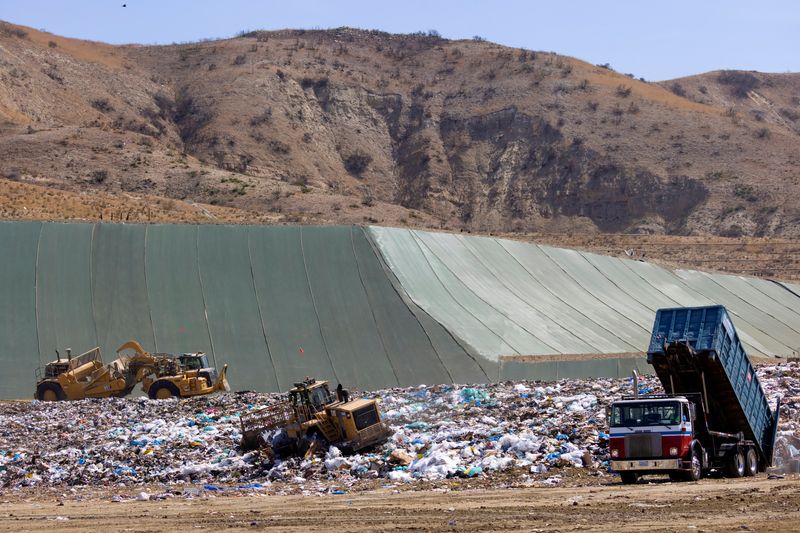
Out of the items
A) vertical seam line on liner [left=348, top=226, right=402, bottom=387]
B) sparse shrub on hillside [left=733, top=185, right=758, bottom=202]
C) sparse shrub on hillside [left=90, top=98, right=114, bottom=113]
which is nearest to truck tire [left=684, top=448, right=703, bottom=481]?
vertical seam line on liner [left=348, top=226, right=402, bottom=387]

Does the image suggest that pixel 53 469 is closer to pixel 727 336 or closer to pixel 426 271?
pixel 727 336

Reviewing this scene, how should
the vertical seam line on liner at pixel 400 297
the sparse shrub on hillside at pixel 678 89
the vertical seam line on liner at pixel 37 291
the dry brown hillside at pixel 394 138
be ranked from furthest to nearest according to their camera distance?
the sparse shrub on hillside at pixel 678 89 < the dry brown hillside at pixel 394 138 < the vertical seam line on liner at pixel 37 291 < the vertical seam line on liner at pixel 400 297

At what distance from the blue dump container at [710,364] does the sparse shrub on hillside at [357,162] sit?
6288cm

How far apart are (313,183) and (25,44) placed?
26209 mm

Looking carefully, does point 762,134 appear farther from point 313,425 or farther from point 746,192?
point 313,425

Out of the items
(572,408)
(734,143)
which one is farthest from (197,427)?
(734,143)

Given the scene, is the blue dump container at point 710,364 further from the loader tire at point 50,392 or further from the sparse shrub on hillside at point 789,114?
the sparse shrub on hillside at point 789,114

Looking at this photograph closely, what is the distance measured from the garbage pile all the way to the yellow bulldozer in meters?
2.69

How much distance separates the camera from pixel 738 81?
108 m

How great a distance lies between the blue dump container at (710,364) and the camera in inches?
607

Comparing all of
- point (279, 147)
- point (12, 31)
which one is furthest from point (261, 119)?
point (12, 31)

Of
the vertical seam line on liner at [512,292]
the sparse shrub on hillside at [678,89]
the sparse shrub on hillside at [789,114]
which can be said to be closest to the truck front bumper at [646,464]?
the vertical seam line on liner at [512,292]

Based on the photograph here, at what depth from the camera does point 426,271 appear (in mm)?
35906

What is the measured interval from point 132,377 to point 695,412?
57.9 ft
